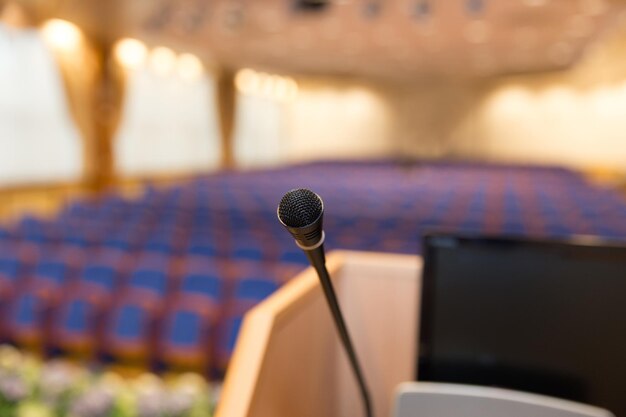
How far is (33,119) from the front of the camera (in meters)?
10.4

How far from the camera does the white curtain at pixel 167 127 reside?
43.3 ft

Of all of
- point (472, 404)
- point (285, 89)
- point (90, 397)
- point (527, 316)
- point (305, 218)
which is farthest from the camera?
point (285, 89)

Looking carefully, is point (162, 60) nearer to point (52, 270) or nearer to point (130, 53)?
point (130, 53)

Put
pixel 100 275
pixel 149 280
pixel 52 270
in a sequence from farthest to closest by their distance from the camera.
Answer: pixel 52 270 < pixel 100 275 < pixel 149 280

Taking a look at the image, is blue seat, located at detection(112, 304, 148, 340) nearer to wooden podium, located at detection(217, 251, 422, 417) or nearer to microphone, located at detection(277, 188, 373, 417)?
wooden podium, located at detection(217, 251, 422, 417)

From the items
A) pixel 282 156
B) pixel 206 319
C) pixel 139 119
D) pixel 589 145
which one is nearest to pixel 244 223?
pixel 206 319

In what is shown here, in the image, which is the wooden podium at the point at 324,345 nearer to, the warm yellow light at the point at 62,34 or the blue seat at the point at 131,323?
the blue seat at the point at 131,323

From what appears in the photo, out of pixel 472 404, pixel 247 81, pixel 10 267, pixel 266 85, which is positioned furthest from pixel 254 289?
pixel 266 85

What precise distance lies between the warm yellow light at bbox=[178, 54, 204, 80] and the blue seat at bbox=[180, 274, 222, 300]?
11748mm

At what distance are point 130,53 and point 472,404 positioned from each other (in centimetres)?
1293

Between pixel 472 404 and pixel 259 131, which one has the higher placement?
pixel 472 404

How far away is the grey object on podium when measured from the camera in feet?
2.82

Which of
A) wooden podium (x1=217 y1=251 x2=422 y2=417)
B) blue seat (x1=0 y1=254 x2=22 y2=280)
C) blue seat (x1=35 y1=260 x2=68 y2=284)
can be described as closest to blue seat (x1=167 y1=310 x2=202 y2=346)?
blue seat (x1=35 y1=260 x2=68 y2=284)

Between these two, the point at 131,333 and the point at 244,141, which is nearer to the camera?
the point at 131,333
